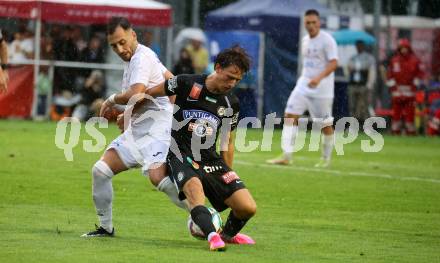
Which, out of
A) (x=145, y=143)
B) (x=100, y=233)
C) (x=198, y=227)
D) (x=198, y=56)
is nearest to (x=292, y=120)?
(x=145, y=143)

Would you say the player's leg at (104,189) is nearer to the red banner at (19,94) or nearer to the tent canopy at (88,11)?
the tent canopy at (88,11)

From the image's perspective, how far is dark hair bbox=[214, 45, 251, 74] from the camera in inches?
396

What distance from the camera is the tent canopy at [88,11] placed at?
93.9 feet

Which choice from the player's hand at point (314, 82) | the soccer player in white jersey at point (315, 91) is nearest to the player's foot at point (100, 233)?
the player's hand at point (314, 82)

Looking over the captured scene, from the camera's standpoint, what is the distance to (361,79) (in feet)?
104

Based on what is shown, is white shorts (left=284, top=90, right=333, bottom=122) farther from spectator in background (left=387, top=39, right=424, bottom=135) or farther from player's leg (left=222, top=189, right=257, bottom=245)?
spectator in background (left=387, top=39, right=424, bottom=135)

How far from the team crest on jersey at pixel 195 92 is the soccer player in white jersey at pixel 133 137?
49cm

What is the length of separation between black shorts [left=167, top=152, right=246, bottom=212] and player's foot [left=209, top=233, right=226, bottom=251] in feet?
2.05

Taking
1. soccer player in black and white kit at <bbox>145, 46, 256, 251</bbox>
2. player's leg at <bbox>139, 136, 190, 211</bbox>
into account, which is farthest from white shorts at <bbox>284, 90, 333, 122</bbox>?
soccer player in black and white kit at <bbox>145, 46, 256, 251</bbox>

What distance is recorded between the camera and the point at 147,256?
927 centimetres

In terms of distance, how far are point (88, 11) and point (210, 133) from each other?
63.6 ft

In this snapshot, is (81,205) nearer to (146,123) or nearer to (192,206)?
(146,123)

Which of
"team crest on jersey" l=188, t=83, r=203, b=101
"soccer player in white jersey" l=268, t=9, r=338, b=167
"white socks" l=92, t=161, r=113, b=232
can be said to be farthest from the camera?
"soccer player in white jersey" l=268, t=9, r=338, b=167

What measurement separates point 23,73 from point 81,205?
17350 millimetres
